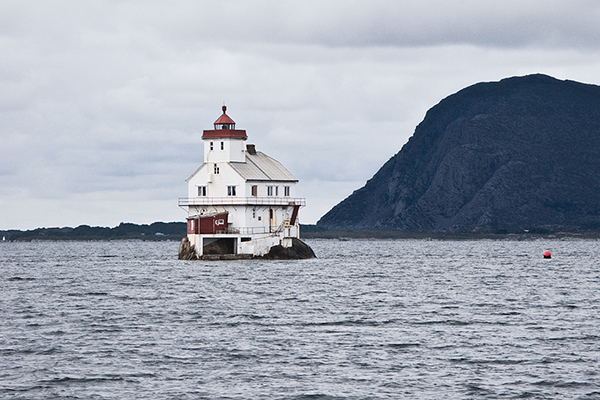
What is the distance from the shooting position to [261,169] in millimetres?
87125

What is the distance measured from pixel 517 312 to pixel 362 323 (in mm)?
9164

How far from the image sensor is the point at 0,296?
54.8 m

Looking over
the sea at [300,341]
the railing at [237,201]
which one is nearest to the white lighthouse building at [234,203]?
the railing at [237,201]

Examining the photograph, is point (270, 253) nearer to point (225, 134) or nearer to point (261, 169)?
point (261, 169)

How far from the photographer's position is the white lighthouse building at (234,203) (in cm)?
8288

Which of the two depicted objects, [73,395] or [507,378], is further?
[507,378]

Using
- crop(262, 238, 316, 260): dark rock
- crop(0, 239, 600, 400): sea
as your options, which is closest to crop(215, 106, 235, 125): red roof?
crop(262, 238, 316, 260): dark rock

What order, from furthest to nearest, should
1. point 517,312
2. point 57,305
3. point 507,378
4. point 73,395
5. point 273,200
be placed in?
1. point 273,200
2. point 57,305
3. point 517,312
4. point 507,378
5. point 73,395

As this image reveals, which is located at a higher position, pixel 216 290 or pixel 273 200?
pixel 273 200

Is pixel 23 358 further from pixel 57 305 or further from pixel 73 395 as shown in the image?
pixel 57 305

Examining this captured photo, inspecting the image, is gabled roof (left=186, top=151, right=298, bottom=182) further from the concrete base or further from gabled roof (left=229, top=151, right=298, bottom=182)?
the concrete base

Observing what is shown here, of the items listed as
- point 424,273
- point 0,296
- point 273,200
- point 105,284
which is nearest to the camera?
point 0,296

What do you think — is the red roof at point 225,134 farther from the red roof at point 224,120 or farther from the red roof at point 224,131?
the red roof at point 224,120

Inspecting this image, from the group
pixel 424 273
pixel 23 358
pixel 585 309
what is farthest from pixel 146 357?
pixel 424 273
